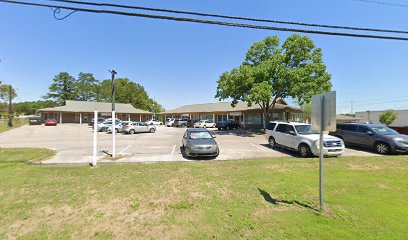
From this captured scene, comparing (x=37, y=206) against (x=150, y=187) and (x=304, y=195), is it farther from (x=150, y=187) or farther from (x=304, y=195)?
(x=304, y=195)

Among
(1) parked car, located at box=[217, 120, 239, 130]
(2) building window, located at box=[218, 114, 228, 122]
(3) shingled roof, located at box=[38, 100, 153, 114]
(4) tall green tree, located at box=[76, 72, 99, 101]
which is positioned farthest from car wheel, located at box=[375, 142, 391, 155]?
(4) tall green tree, located at box=[76, 72, 99, 101]

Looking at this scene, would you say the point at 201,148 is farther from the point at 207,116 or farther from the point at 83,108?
the point at 83,108

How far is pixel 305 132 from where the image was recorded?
35.7 feet

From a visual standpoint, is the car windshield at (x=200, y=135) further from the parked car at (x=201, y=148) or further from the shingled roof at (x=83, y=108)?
the shingled roof at (x=83, y=108)

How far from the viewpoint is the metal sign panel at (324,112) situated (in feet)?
13.7

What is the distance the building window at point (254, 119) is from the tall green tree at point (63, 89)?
7245 cm

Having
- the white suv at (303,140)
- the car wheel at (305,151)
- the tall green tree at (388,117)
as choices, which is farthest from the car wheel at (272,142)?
the tall green tree at (388,117)

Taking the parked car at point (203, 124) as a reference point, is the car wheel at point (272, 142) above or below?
below

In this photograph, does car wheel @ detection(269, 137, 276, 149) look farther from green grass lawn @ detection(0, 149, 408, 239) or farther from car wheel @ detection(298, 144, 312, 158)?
green grass lawn @ detection(0, 149, 408, 239)

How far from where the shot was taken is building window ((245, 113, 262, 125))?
Result: 115ft

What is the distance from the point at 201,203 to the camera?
475cm

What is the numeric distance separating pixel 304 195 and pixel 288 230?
1919 millimetres

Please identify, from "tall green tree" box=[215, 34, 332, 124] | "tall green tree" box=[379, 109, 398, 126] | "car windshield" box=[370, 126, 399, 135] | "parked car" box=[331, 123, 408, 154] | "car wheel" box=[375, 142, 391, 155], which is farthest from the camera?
"tall green tree" box=[379, 109, 398, 126]

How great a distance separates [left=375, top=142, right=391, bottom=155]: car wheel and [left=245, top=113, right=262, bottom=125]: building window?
2351cm
